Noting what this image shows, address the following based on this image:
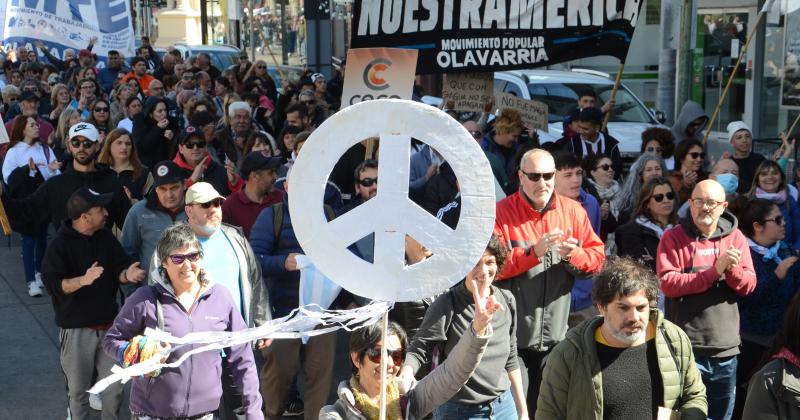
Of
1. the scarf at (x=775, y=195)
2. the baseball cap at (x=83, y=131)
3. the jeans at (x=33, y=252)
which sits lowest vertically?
the jeans at (x=33, y=252)

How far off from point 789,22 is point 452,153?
1304 centimetres

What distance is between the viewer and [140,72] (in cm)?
1859

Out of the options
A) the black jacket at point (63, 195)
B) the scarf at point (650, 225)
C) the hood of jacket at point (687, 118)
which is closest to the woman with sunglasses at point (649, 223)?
the scarf at point (650, 225)

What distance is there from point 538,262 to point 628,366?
168 cm

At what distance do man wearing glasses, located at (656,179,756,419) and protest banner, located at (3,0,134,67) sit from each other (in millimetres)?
14709

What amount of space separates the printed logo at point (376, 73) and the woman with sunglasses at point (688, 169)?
2.24 metres

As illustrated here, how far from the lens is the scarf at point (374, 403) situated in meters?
4.06

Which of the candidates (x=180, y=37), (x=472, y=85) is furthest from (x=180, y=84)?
(x=180, y=37)

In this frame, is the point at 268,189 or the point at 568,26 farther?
the point at 568,26

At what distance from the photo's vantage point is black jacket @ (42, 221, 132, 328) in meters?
6.27

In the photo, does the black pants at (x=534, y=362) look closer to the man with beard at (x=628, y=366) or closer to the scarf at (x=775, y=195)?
the man with beard at (x=628, y=366)

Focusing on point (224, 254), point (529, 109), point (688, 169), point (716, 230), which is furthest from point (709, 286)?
point (529, 109)

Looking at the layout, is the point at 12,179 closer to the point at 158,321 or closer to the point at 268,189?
the point at 268,189

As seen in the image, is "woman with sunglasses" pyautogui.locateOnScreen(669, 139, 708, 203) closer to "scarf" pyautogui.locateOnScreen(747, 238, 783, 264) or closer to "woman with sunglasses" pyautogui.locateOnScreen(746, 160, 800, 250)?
"woman with sunglasses" pyautogui.locateOnScreen(746, 160, 800, 250)
